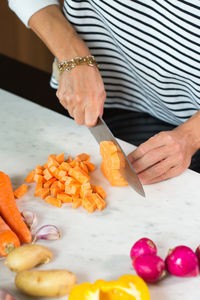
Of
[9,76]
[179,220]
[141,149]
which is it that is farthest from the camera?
[9,76]

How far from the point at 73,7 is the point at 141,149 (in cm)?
53

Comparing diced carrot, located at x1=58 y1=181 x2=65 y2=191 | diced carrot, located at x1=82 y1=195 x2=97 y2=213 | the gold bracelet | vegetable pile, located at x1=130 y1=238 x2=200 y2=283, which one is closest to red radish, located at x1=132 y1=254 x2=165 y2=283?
vegetable pile, located at x1=130 y1=238 x2=200 y2=283

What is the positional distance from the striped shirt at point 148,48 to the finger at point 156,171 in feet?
0.94

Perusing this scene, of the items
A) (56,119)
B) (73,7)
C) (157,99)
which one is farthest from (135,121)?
(73,7)

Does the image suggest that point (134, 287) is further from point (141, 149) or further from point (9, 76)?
point (9, 76)

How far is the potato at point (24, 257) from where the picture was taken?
969 millimetres

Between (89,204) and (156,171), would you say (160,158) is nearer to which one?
(156,171)

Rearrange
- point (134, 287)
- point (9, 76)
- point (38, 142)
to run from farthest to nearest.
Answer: point (9, 76)
point (38, 142)
point (134, 287)

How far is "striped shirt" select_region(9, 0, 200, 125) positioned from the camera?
1.38 m

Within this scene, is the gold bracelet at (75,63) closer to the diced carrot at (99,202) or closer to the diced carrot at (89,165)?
the diced carrot at (89,165)

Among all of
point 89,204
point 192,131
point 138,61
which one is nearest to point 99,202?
point 89,204

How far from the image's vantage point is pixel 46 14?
1.50 meters

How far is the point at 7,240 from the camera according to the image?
1033 millimetres

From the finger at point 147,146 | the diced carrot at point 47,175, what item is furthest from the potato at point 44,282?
the finger at point 147,146
